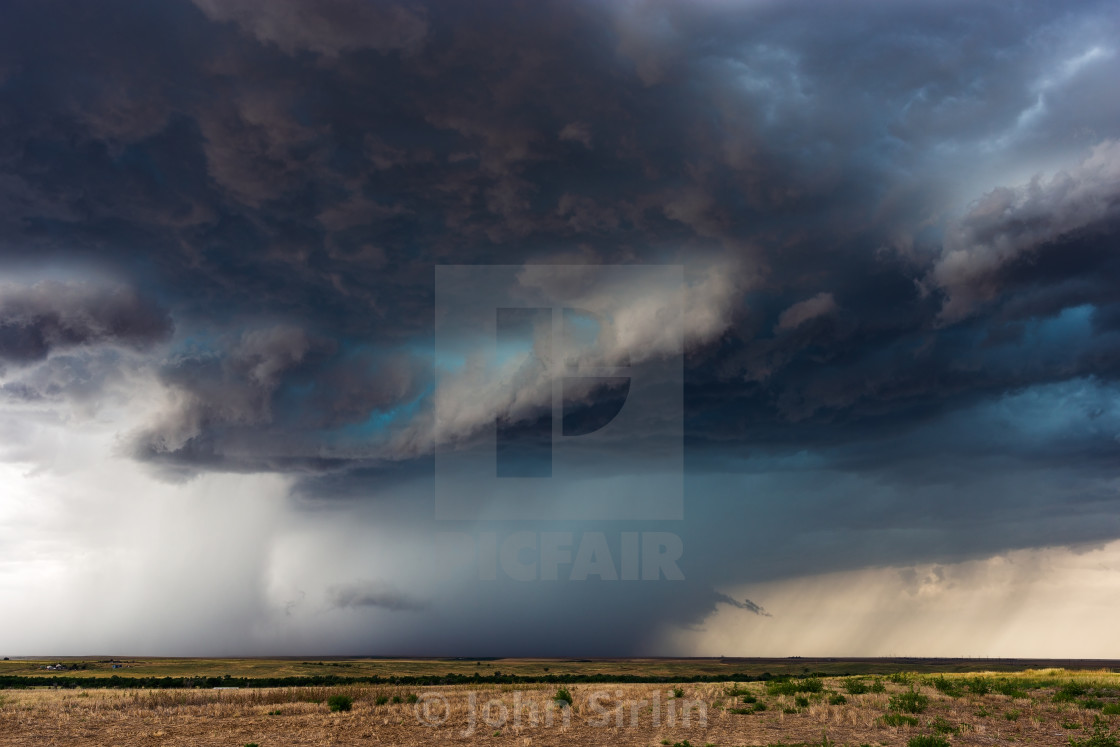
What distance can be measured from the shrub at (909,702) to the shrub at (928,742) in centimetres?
843

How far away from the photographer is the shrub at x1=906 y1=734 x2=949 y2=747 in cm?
2570

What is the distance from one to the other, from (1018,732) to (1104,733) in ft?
10.2

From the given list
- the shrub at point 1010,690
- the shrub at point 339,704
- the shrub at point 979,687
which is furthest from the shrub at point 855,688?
the shrub at point 339,704

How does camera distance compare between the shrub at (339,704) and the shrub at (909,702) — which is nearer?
the shrub at (909,702)

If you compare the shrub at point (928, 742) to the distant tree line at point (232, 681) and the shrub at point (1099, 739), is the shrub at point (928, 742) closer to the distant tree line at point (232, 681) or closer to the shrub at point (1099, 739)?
the shrub at point (1099, 739)

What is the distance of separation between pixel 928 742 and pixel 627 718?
14089 millimetres

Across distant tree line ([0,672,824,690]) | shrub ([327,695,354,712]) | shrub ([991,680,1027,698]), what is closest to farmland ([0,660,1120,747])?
shrub ([327,695,354,712])

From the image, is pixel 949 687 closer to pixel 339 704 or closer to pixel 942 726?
pixel 942 726

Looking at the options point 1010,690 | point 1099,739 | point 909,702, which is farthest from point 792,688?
point 1099,739

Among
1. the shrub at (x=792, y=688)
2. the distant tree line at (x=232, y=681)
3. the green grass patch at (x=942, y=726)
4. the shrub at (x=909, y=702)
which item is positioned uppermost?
the green grass patch at (x=942, y=726)

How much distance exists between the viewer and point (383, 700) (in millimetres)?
44344

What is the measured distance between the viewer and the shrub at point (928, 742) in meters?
25.7

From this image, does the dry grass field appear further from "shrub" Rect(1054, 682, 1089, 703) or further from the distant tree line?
the distant tree line

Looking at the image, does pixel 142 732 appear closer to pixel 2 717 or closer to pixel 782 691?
pixel 2 717
